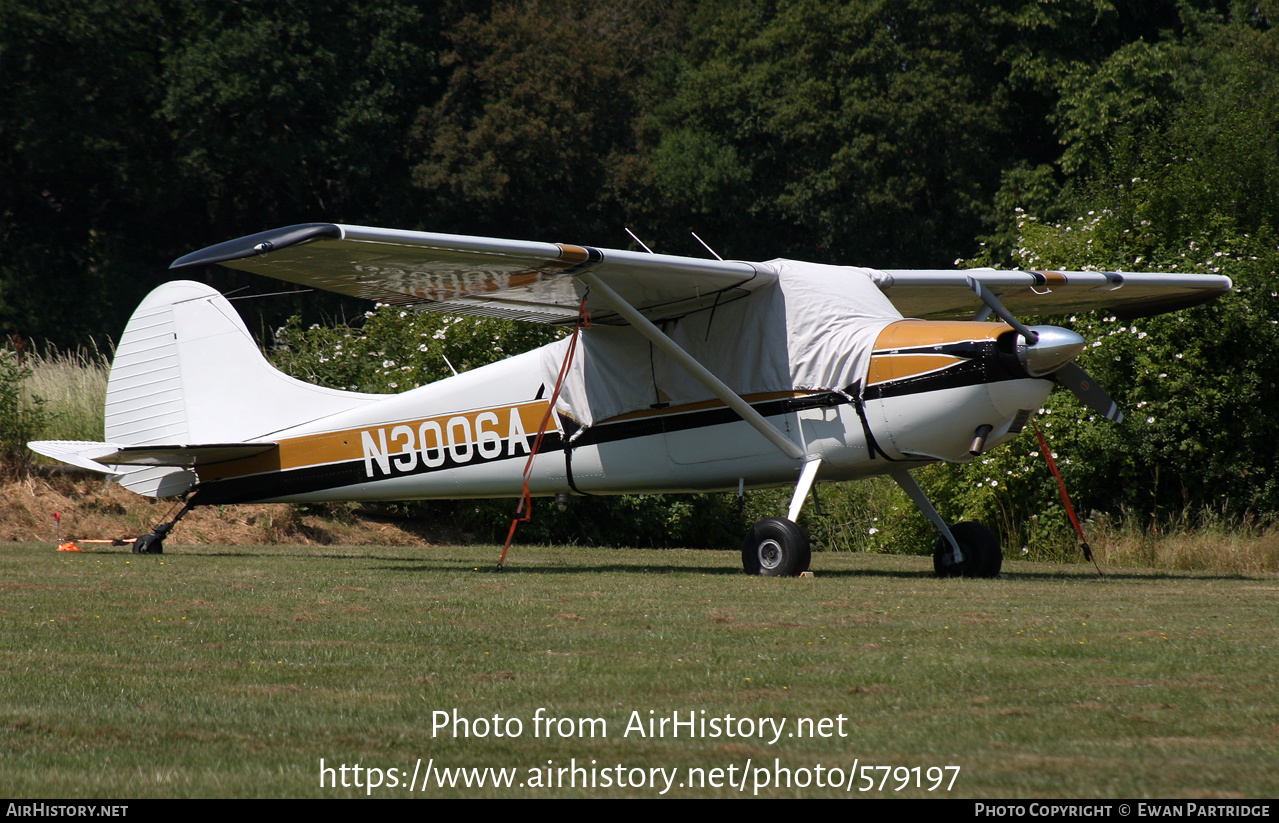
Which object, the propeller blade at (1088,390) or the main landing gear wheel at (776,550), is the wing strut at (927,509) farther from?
the propeller blade at (1088,390)

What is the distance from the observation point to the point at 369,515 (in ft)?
56.9

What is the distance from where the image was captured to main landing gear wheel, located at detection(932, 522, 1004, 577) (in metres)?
10.5

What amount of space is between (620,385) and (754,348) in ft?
4.66

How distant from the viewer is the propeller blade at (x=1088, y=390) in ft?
32.3

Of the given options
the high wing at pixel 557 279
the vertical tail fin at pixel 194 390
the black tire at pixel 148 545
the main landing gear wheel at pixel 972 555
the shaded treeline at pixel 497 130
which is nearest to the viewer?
the high wing at pixel 557 279

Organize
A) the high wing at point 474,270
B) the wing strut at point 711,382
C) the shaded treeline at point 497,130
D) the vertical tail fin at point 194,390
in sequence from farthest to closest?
the shaded treeline at point 497,130 < the vertical tail fin at point 194,390 < the wing strut at point 711,382 < the high wing at point 474,270

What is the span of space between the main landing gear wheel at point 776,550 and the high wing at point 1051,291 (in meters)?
2.70

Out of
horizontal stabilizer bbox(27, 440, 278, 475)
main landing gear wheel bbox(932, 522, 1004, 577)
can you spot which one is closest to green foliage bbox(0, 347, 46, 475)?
horizontal stabilizer bbox(27, 440, 278, 475)

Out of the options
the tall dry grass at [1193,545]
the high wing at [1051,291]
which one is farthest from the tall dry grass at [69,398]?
the tall dry grass at [1193,545]

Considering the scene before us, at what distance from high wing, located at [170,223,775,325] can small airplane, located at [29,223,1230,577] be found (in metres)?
0.03

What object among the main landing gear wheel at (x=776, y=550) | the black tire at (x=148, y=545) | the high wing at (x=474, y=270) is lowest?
the black tire at (x=148, y=545)

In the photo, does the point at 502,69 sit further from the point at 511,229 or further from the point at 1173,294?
the point at 1173,294

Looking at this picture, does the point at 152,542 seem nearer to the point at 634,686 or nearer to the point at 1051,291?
the point at 634,686
